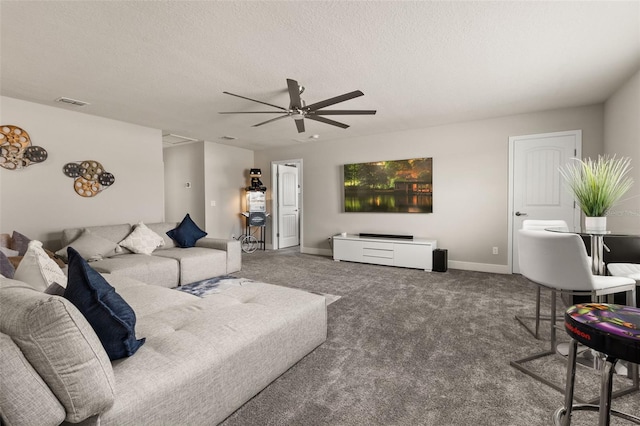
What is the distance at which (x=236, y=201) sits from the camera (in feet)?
23.4

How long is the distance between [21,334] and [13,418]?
24 cm

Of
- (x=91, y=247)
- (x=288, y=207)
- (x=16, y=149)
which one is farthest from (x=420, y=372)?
(x=288, y=207)

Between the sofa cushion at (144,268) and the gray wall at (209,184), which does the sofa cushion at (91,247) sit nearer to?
the sofa cushion at (144,268)

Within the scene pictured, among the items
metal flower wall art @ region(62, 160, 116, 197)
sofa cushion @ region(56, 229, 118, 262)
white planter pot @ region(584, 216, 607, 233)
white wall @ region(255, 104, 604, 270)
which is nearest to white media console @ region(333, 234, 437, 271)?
white wall @ region(255, 104, 604, 270)

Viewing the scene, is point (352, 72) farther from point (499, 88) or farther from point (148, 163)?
point (148, 163)

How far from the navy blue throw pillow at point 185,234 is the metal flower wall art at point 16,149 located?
1903 mm

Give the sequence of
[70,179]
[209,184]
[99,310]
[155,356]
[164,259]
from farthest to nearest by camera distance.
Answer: [209,184] < [70,179] < [164,259] < [155,356] < [99,310]

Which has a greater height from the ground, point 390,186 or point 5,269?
point 390,186

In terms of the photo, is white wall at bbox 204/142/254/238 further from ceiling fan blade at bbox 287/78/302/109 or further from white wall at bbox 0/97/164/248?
ceiling fan blade at bbox 287/78/302/109

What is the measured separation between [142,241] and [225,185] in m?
2.90

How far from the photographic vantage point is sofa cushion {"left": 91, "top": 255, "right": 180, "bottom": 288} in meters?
3.29

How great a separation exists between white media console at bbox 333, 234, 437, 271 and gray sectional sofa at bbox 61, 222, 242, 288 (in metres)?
2.01

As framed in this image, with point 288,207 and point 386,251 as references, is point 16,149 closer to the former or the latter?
point 288,207

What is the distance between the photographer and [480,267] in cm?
479
